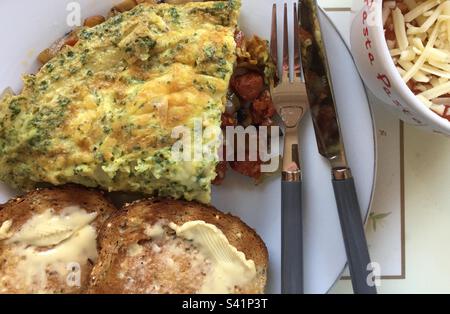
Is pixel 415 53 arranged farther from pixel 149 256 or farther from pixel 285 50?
pixel 149 256

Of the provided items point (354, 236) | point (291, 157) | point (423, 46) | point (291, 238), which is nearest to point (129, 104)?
point (291, 157)

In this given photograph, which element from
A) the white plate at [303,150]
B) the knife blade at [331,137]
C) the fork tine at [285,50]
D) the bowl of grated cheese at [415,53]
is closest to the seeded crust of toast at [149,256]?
the white plate at [303,150]

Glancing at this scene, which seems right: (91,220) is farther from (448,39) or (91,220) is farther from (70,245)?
(448,39)

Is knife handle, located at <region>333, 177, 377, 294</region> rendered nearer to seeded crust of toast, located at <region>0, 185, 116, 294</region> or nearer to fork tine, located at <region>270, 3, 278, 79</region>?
fork tine, located at <region>270, 3, 278, 79</region>

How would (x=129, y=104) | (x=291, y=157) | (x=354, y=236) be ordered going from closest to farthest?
(x=129, y=104) < (x=354, y=236) < (x=291, y=157)

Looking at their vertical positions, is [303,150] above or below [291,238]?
above

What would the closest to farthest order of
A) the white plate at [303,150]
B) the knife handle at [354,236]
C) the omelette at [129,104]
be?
the omelette at [129,104]
the knife handle at [354,236]
the white plate at [303,150]
